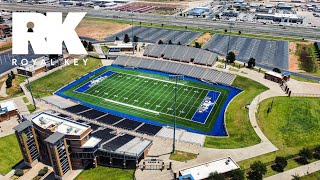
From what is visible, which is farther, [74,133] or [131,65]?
[131,65]

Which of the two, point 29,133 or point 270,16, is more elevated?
point 270,16

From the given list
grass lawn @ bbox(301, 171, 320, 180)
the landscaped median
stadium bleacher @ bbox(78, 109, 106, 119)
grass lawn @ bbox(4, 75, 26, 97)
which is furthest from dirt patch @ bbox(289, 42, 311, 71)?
grass lawn @ bbox(4, 75, 26, 97)

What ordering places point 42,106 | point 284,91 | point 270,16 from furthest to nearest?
point 270,16, point 284,91, point 42,106

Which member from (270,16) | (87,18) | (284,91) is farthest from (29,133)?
(270,16)

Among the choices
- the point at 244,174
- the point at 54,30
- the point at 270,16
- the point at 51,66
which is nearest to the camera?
the point at 244,174

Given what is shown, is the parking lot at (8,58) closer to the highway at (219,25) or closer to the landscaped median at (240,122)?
the highway at (219,25)

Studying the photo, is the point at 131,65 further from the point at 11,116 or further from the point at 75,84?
the point at 11,116

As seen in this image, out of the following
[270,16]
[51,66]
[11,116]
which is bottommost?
[11,116]
